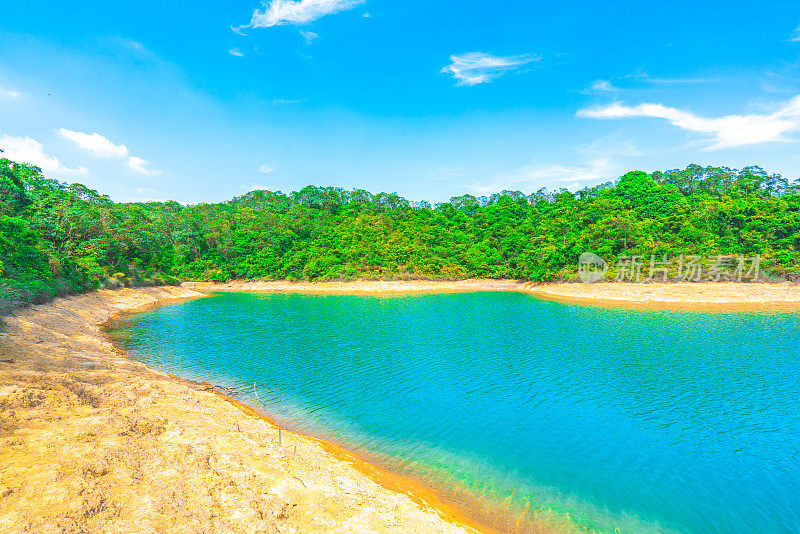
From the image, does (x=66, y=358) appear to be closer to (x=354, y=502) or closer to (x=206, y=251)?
(x=354, y=502)

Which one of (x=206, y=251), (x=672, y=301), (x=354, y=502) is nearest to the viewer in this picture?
(x=354, y=502)

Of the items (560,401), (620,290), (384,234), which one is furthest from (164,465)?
(384,234)

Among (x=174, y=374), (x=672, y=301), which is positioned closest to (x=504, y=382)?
(x=174, y=374)

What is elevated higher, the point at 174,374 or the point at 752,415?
the point at 752,415

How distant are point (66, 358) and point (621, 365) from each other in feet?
77.8

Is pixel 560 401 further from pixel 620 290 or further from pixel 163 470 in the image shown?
pixel 620 290

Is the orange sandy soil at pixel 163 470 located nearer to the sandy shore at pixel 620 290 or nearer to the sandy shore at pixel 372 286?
the sandy shore at pixel 620 290

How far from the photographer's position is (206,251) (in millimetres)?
59469

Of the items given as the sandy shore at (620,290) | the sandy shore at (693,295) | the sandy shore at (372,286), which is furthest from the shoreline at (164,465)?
the sandy shore at (372,286)

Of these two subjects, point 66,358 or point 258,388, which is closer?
point 66,358

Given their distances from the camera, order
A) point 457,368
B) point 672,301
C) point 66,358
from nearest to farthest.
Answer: point 66,358
point 457,368
point 672,301

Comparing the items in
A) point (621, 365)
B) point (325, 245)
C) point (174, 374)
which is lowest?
point (174, 374)

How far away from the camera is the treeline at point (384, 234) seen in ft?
107

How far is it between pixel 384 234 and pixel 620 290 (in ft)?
118
